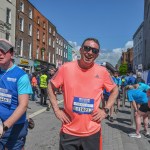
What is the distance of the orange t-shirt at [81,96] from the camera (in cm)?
311

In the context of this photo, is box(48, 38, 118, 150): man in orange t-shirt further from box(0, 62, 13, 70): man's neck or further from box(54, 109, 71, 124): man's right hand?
box(0, 62, 13, 70): man's neck

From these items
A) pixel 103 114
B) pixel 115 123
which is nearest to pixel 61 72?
pixel 103 114

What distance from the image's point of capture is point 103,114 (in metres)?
3.17

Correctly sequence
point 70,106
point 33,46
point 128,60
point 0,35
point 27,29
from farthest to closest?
point 128,60 → point 33,46 → point 27,29 → point 0,35 → point 70,106

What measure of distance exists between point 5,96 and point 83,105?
79cm

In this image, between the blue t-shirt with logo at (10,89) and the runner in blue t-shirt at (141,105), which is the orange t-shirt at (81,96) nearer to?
the blue t-shirt with logo at (10,89)

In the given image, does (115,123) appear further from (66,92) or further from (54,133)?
(66,92)

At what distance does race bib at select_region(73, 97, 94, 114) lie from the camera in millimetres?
3096

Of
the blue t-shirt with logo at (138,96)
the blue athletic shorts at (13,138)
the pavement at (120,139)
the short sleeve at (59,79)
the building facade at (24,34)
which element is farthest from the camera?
the building facade at (24,34)

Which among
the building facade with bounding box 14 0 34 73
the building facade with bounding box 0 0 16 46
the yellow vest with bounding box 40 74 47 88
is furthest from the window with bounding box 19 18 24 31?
the yellow vest with bounding box 40 74 47 88

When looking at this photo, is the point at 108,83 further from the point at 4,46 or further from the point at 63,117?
the point at 4,46

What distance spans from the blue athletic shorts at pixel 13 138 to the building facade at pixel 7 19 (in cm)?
2508

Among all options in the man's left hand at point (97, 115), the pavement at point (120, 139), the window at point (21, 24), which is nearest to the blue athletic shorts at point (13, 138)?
the man's left hand at point (97, 115)

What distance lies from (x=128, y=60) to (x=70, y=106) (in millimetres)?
123073
